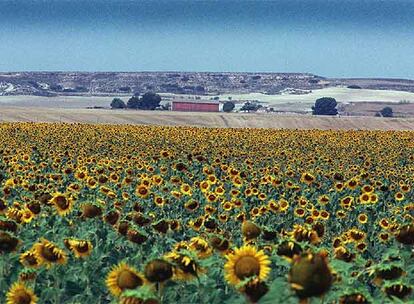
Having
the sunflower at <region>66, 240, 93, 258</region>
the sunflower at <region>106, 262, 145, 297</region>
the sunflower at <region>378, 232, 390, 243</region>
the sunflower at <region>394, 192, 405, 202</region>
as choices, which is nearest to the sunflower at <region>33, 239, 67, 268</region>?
the sunflower at <region>66, 240, 93, 258</region>

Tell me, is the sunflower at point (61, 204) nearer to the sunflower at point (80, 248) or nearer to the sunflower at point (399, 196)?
the sunflower at point (80, 248)

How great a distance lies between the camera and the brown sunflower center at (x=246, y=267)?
396 centimetres

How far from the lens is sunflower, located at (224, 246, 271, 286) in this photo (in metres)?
3.96

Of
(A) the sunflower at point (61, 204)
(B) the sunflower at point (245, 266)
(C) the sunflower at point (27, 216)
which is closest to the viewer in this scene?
(B) the sunflower at point (245, 266)

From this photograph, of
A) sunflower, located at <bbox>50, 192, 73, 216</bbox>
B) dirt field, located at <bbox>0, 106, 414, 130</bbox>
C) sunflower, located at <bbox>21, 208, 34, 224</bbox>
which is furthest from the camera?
dirt field, located at <bbox>0, 106, 414, 130</bbox>

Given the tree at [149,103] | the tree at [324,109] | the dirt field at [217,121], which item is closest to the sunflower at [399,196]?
the dirt field at [217,121]

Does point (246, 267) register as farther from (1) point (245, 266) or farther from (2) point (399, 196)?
(2) point (399, 196)

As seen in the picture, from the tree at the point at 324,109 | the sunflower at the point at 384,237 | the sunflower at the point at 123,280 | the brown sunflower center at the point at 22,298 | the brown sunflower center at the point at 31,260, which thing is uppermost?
the sunflower at the point at 123,280

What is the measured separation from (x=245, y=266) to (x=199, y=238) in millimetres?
1752

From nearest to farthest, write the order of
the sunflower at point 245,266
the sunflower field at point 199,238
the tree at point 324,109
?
the sunflower at point 245,266
the sunflower field at point 199,238
the tree at point 324,109

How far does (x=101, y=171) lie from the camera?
1198cm

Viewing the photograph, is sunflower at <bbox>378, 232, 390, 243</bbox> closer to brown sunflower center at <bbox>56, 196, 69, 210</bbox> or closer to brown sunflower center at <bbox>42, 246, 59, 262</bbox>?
brown sunflower center at <bbox>56, 196, 69, 210</bbox>

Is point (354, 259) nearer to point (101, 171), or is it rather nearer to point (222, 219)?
point (222, 219)

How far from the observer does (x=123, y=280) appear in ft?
13.6
